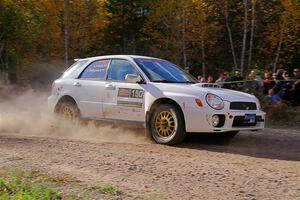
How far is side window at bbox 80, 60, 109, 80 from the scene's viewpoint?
1021 centimetres

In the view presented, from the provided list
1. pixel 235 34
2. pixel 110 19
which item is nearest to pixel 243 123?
pixel 235 34

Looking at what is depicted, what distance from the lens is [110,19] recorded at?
35531 millimetres

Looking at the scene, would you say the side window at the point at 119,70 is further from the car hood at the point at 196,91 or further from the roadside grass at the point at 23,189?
the roadside grass at the point at 23,189

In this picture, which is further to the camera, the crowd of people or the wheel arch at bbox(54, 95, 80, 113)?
the crowd of people

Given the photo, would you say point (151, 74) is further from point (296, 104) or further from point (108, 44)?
point (108, 44)

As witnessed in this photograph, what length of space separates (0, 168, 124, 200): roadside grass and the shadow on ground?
10.5 feet

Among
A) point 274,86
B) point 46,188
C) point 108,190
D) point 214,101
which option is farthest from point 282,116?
point 46,188

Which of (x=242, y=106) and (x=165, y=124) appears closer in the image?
(x=242, y=106)

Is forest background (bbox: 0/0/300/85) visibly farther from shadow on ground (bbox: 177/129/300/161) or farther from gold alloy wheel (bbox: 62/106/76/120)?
gold alloy wheel (bbox: 62/106/76/120)

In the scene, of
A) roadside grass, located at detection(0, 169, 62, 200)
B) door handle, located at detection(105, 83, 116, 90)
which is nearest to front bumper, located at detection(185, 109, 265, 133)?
door handle, located at detection(105, 83, 116, 90)

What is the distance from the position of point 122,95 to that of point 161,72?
858mm

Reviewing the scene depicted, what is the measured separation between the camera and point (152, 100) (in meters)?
9.05

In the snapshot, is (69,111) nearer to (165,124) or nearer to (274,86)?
(165,124)

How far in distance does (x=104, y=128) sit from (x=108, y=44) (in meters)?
26.8
